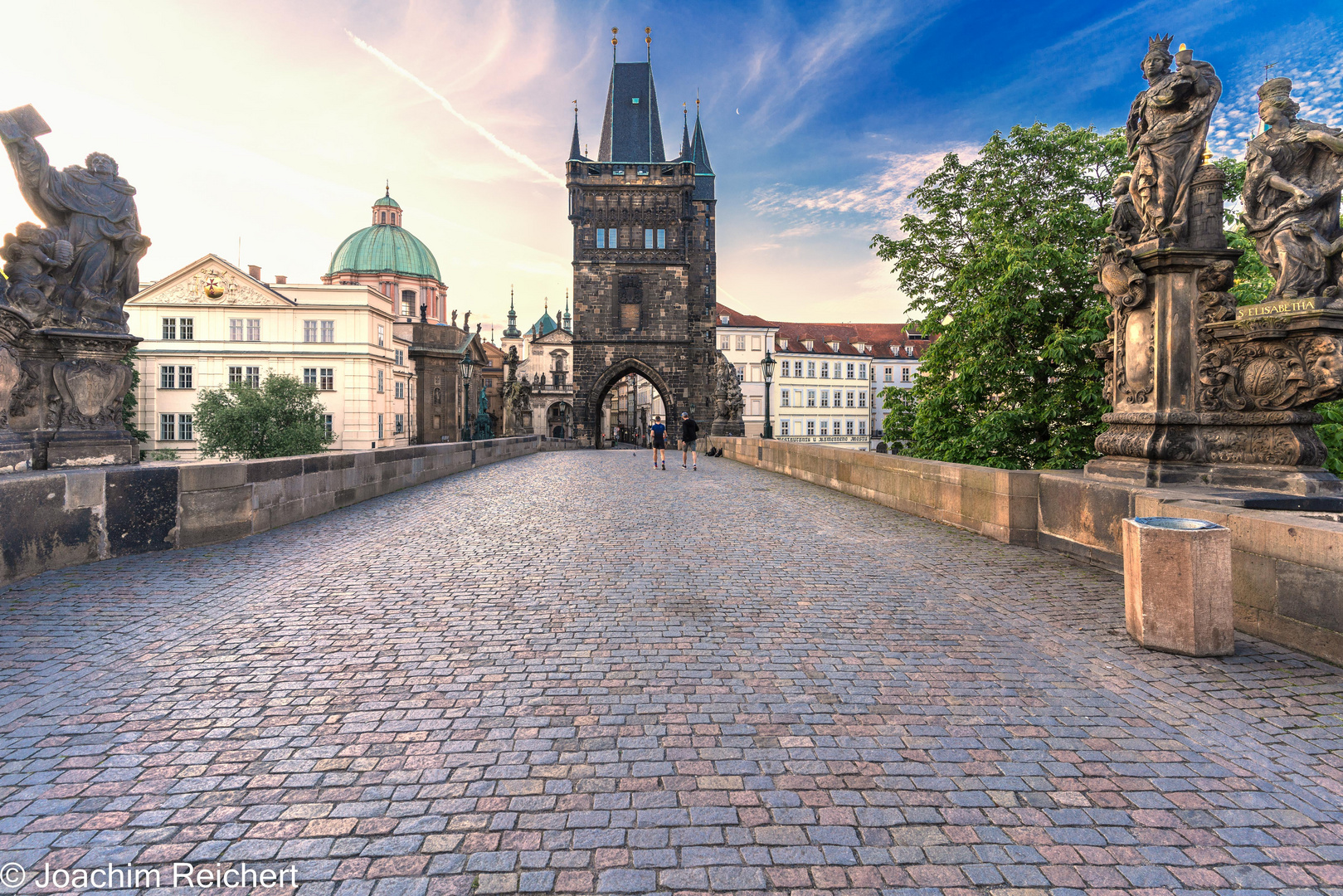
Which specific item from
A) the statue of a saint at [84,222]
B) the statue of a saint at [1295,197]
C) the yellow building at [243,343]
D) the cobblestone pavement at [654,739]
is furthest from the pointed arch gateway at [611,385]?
the cobblestone pavement at [654,739]

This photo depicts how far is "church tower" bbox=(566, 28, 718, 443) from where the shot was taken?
44906mm

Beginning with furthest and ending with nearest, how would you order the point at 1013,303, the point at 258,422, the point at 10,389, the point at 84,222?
the point at 258,422 < the point at 1013,303 < the point at 84,222 < the point at 10,389

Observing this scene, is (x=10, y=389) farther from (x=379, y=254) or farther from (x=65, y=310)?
(x=379, y=254)

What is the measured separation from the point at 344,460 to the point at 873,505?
815 cm

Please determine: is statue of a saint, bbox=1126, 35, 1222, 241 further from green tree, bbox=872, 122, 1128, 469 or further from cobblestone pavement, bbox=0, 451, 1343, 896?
green tree, bbox=872, 122, 1128, 469

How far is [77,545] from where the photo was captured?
548 cm

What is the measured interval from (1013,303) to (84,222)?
1428 centimetres

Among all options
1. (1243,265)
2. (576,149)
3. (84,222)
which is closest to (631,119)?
(576,149)

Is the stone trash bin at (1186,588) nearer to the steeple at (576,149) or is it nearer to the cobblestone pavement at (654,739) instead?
the cobblestone pavement at (654,739)

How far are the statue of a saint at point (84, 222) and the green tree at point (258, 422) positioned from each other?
32.8m

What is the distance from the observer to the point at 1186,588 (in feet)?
12.1

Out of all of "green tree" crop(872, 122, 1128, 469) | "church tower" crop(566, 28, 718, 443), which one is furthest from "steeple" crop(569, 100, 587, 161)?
"green tree" crop(872, 122, 1128, 469)

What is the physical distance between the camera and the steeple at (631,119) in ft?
157

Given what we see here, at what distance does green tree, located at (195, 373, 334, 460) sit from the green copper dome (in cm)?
2913
